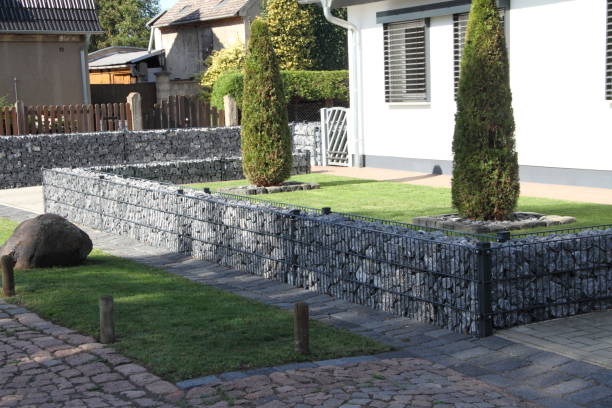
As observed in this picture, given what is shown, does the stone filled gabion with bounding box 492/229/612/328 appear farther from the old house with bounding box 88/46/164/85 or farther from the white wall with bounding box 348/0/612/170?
the old house with bounding box 88/46/164/85

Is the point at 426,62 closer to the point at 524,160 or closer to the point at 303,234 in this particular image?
the point at 524,160

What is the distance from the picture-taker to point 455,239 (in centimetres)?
730

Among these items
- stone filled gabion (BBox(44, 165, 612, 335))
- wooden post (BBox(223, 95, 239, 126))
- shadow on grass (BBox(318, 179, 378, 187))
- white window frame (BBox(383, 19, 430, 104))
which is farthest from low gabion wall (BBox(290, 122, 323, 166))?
stone filled gabion (BBox(44, 165, 612, 335))

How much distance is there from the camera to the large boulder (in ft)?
33.9

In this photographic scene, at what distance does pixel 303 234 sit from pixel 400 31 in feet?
40.8

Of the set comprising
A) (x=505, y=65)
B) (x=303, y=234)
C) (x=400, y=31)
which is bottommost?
(x=303, y=234)

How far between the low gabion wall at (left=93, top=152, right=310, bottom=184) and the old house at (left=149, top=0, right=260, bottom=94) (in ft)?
60.8

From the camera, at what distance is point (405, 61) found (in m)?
20.0

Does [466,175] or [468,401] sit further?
[466,175]

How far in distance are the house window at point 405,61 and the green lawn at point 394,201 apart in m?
2.84

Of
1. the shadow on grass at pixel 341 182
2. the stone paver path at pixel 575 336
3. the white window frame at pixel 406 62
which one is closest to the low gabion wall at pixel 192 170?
the shadow on grass at pixel 341 182

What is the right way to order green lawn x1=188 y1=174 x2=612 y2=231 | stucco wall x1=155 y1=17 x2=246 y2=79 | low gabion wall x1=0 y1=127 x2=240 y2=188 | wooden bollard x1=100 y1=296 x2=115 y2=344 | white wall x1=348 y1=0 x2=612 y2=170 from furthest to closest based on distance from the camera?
1. stucco wall x1=155 y1=17 x2=246 y2=79
2. low gabion wall x1=0 y1=127 x2=240 y2=188
3. white wall x1=348 y1=0 x2=612 y2=170
4. green lawn x1=188 y1=174 x2=612 y2=231
5. wooden bollard x1=100 y1=296 x2=115 y2=344

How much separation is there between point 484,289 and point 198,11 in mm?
37236

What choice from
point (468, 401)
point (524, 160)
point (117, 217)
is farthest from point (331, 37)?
point (468, 401)
